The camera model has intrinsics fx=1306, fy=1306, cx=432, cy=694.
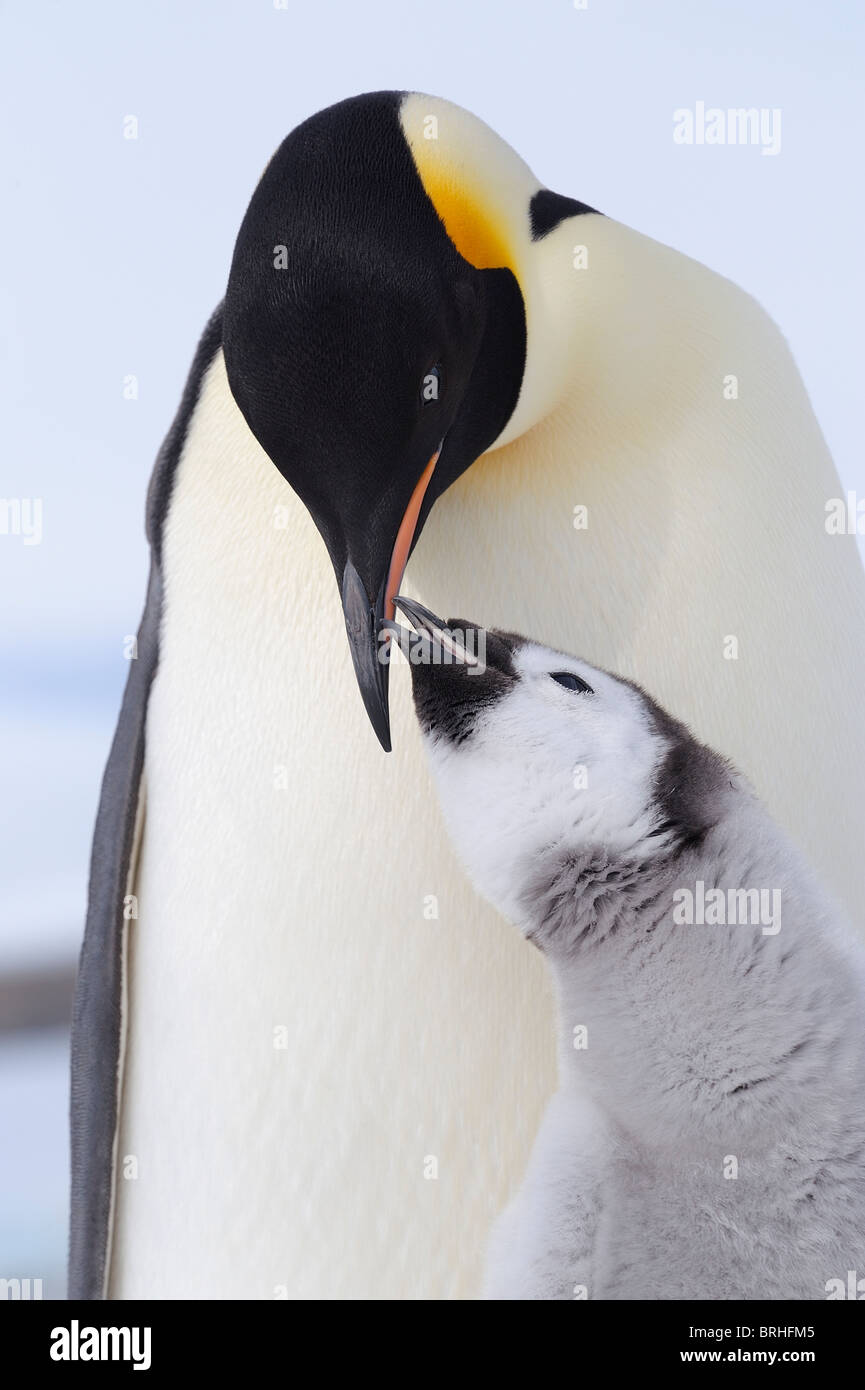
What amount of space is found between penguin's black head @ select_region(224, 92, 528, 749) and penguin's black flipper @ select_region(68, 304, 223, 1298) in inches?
14.7

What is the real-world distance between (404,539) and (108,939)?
57 cm

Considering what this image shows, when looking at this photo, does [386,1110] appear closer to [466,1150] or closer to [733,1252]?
[466,1150]

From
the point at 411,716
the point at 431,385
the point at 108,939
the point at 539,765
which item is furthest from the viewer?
the point at 108,939

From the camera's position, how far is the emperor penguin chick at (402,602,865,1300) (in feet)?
2.49

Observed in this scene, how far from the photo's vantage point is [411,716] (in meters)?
1.04

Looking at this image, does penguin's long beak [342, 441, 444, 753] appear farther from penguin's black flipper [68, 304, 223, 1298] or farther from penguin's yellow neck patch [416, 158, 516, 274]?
penguin's black flipper [68, 304, 223, 1298]

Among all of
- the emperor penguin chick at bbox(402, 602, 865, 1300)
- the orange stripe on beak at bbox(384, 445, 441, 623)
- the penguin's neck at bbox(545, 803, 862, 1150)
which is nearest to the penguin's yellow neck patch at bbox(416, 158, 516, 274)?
the orange stripe on beak at bbox(384, 445, 441, 623)

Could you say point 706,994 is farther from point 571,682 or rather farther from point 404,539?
point 404,539

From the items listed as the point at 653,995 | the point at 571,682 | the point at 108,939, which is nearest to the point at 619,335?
the point at 571,682

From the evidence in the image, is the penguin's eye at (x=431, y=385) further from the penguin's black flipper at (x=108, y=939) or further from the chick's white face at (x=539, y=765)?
the penguin's black flipper at (x=108, y=939)

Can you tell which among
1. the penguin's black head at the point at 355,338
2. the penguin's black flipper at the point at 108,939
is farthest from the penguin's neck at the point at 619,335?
the penguin's black flipper at the point at 108,939

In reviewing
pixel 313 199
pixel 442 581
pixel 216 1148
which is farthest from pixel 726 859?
pixel 216 1148

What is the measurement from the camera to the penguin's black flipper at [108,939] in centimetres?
124

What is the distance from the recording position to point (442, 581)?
41.6 inches
